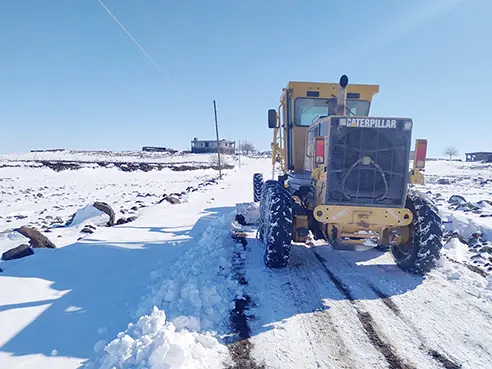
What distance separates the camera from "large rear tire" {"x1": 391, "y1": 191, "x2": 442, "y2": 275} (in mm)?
4512

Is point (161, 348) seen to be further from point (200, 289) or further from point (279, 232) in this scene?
point (279, 232)

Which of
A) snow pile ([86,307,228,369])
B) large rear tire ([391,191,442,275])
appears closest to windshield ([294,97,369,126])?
large rear tire ([391,191,442,275])

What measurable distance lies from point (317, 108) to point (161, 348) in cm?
552

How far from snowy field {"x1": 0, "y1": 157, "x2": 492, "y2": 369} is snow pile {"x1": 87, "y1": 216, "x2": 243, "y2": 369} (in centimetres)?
1

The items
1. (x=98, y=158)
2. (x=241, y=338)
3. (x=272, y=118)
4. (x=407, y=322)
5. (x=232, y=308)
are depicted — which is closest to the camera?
(x=241, y=338)

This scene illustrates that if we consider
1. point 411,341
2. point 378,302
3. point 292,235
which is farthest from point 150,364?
point 292,235

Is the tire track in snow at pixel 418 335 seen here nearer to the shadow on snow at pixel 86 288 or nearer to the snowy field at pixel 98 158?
the shadow on snow at pixel 86 288

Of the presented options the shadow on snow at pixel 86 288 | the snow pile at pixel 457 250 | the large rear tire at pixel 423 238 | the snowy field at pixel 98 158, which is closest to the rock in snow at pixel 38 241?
the shadow on snow at pixel 86 288

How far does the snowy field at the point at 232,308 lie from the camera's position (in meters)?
2.71

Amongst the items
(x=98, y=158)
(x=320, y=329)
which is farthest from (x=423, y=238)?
(x=98, y=158)

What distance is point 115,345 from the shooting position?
2592mm

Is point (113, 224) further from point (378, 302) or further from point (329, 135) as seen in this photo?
point (378, 302)

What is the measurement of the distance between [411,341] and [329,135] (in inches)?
105

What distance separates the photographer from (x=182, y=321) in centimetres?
306
